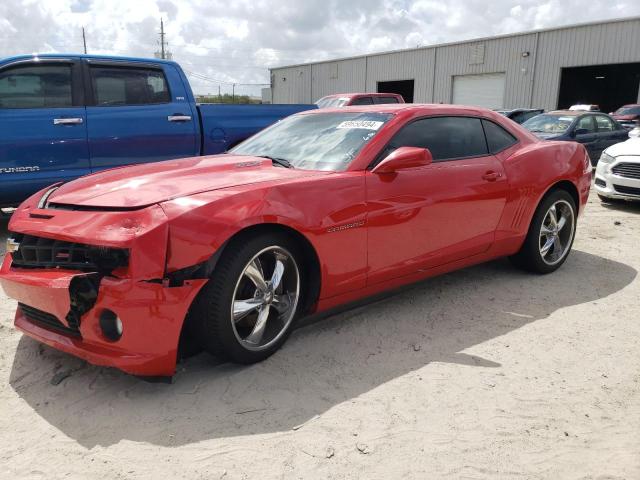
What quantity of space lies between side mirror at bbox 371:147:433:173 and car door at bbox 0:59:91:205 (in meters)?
3.87

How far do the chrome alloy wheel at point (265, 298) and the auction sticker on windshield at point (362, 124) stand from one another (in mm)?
1152

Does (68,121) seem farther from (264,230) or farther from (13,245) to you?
(264,230)

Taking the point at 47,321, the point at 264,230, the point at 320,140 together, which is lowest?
the point at 47,321

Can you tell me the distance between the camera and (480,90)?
1188 inches

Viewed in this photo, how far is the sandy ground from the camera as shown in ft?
7.51

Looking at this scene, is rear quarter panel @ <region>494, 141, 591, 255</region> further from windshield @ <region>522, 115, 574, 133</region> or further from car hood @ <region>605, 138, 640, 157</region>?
windshield @ <region>522, 115, 574, 133</region>

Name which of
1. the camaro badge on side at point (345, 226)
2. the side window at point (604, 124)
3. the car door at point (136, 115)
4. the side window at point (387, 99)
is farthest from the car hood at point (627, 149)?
the side window at point (387, 99)

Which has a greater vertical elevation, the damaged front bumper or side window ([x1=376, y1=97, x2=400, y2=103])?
side window ([x1=376, y1=97, x2=400, y2=103])

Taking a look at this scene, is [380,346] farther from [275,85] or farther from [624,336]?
[275,85]

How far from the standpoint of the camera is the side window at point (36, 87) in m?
5.56

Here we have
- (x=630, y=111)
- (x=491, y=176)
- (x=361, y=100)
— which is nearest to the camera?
(x=491, y=176)

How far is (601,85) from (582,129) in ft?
87.2

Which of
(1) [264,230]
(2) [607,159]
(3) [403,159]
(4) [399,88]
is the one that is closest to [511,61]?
(4) [399,88]

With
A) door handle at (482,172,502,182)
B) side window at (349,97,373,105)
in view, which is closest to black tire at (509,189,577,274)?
door handle at (482,172,502,182)
